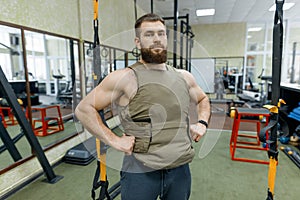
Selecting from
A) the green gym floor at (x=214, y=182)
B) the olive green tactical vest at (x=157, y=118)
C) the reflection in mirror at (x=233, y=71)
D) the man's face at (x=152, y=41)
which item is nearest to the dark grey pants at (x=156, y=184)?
the olive green tactical vest at (x=157, y=118)

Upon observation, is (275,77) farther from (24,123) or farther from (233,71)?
(233,71)

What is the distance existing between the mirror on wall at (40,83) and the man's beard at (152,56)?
826 millimetres

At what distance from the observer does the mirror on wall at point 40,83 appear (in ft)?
8.10

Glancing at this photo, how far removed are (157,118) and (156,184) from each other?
0.37 metres

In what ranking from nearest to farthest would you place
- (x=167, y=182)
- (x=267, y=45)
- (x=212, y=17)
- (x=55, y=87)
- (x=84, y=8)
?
(x=167, y=182) < (x=84, y=8) < (x=55, y=87) < (x=212, y=17) < (x=267, y=45)

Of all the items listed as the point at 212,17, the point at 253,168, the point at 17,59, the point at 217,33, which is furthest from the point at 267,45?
the point at 17,59

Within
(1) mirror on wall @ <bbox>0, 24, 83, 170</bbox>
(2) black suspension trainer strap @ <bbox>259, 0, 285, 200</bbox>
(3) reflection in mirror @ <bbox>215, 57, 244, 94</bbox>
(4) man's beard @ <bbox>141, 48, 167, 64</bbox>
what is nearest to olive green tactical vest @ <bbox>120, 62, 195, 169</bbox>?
(4) man's beard @ <bbox>141, 48, 167, 64</bbox>

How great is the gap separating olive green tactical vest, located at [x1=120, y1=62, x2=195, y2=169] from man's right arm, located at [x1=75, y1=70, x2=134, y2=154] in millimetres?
63

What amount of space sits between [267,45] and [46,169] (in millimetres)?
9234

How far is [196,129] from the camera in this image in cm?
107

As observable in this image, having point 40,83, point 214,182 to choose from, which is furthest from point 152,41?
point 40,83

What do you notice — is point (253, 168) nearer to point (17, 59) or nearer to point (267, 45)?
point (17, 59)

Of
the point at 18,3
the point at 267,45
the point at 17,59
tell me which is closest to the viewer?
the point at 18,3

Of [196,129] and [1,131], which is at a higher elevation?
[196,129]
